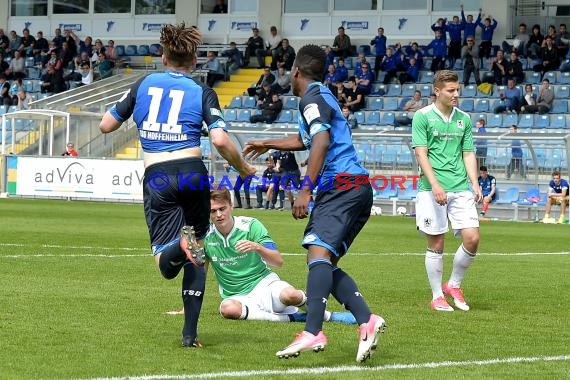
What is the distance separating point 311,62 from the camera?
Answer: 6.69 metres

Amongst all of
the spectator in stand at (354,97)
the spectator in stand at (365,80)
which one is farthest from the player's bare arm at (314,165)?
the spectator in stand at (365,80)

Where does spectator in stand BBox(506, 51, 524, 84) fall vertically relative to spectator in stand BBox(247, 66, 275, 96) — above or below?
above

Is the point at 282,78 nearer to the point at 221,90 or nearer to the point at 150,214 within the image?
the point at 221,90

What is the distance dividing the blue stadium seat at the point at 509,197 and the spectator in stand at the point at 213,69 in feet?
45.8

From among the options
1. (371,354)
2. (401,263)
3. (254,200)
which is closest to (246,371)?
(371,354)

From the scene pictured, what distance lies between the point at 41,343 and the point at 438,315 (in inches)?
139

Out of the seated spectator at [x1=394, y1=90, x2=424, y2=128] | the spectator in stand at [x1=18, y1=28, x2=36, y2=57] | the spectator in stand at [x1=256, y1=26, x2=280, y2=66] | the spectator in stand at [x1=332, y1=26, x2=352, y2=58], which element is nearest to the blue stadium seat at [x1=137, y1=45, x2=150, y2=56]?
the spectator in stand at [x1=18, y1=28, x2=36, y2=57]

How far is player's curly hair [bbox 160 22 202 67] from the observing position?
267 inches

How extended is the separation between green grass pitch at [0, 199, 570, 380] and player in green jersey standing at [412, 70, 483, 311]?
2.11 feet

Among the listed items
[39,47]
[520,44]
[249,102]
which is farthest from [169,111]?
[39,47]

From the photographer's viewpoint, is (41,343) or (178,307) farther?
(178,307)

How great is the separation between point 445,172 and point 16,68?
1379 inches

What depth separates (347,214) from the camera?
21.6 feet

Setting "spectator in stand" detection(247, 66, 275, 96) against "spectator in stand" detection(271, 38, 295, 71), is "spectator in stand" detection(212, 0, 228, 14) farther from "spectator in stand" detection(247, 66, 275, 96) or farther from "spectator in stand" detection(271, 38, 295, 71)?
"spectator in stand" detection(247, 66, 275, 96)
